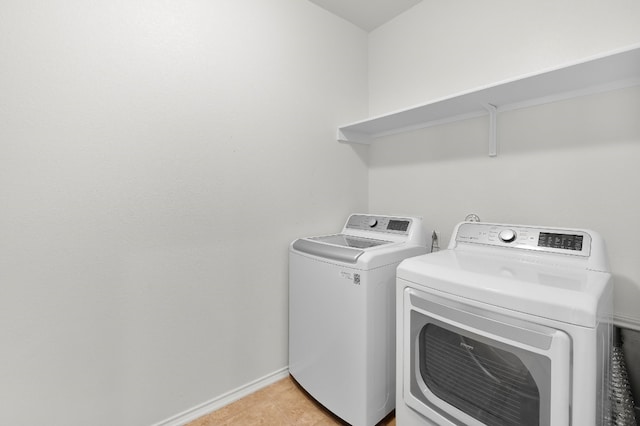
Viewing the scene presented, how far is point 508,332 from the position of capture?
0.90m

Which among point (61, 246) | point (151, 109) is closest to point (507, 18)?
point (151, 109)

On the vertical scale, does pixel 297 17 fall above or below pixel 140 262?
above

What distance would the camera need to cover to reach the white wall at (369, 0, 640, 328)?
1.28m

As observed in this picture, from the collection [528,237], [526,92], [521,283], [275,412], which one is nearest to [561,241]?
[528,237]

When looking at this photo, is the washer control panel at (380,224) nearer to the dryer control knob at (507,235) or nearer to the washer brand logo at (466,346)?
the dryer control knob at (507,235)

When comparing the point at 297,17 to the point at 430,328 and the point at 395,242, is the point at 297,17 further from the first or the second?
the point at 430,328

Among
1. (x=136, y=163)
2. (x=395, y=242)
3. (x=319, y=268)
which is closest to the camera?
(x=136, y=163)

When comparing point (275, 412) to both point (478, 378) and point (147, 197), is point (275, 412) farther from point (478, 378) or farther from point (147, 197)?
point (147, 197)

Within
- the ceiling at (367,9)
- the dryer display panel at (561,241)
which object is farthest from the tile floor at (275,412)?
the ceiling at (367,9)

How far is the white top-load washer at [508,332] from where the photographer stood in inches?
31.8

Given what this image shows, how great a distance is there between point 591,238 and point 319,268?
1171 mm

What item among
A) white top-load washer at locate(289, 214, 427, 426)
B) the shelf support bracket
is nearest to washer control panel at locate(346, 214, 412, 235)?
white top-load washer at locate(289, 214, 427, 426)

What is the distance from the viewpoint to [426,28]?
1.96m

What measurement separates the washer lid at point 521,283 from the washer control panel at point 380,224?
45 centimetres
